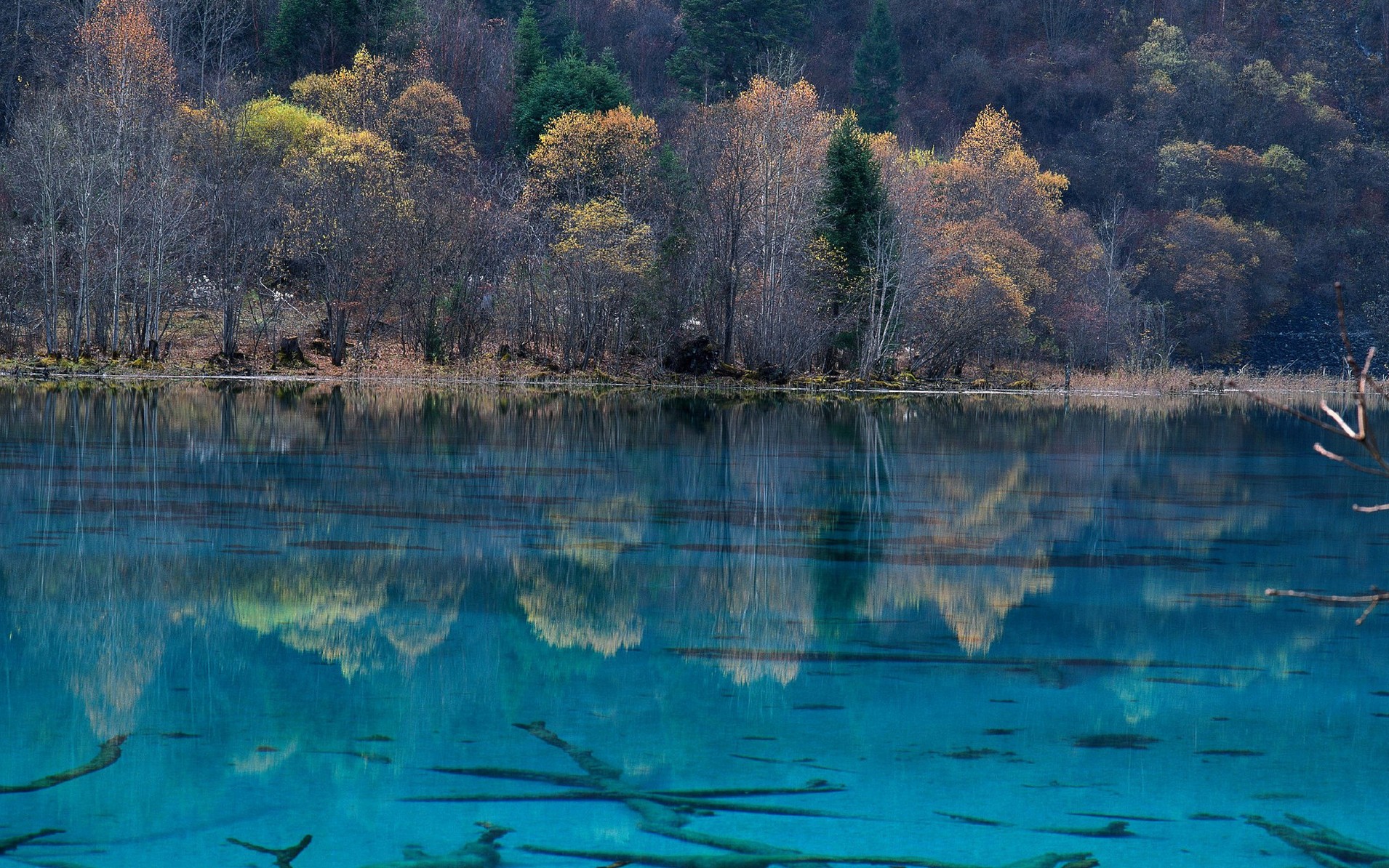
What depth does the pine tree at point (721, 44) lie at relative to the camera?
8431cm

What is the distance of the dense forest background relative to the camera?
166 feet

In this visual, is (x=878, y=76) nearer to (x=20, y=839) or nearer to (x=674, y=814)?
(x=674, y=814)

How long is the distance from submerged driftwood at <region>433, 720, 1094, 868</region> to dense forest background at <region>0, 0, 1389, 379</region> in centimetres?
4262

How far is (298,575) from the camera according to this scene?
39.0ft

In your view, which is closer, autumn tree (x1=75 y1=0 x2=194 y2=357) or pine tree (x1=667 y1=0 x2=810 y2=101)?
autumn tree (x1=75 y1=0 x2=194 y2=357)

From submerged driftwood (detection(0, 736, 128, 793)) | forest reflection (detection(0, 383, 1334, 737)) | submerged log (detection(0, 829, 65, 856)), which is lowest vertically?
submerged log (detection(0, 829, 65, 856))

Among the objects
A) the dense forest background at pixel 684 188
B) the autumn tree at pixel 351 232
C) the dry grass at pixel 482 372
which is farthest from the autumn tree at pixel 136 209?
the autumn tree at pixel 351 232

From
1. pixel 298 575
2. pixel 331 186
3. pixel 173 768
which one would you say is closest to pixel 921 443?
pixel 298 575

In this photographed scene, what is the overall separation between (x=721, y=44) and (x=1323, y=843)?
82.8 meters

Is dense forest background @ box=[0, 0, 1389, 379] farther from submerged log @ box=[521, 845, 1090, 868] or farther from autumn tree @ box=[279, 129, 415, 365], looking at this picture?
submerged log @ box=[521, 845, 1090, 868]

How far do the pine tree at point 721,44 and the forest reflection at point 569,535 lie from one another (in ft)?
193

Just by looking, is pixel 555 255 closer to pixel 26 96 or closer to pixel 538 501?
pixel 26 96

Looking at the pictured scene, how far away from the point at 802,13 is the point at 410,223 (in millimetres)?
44970

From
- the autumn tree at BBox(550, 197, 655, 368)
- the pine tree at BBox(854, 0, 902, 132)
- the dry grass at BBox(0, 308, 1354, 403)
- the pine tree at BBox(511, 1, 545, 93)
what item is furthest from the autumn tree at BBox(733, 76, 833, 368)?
the pine tree at BBox(854, 0, 902, 132)
